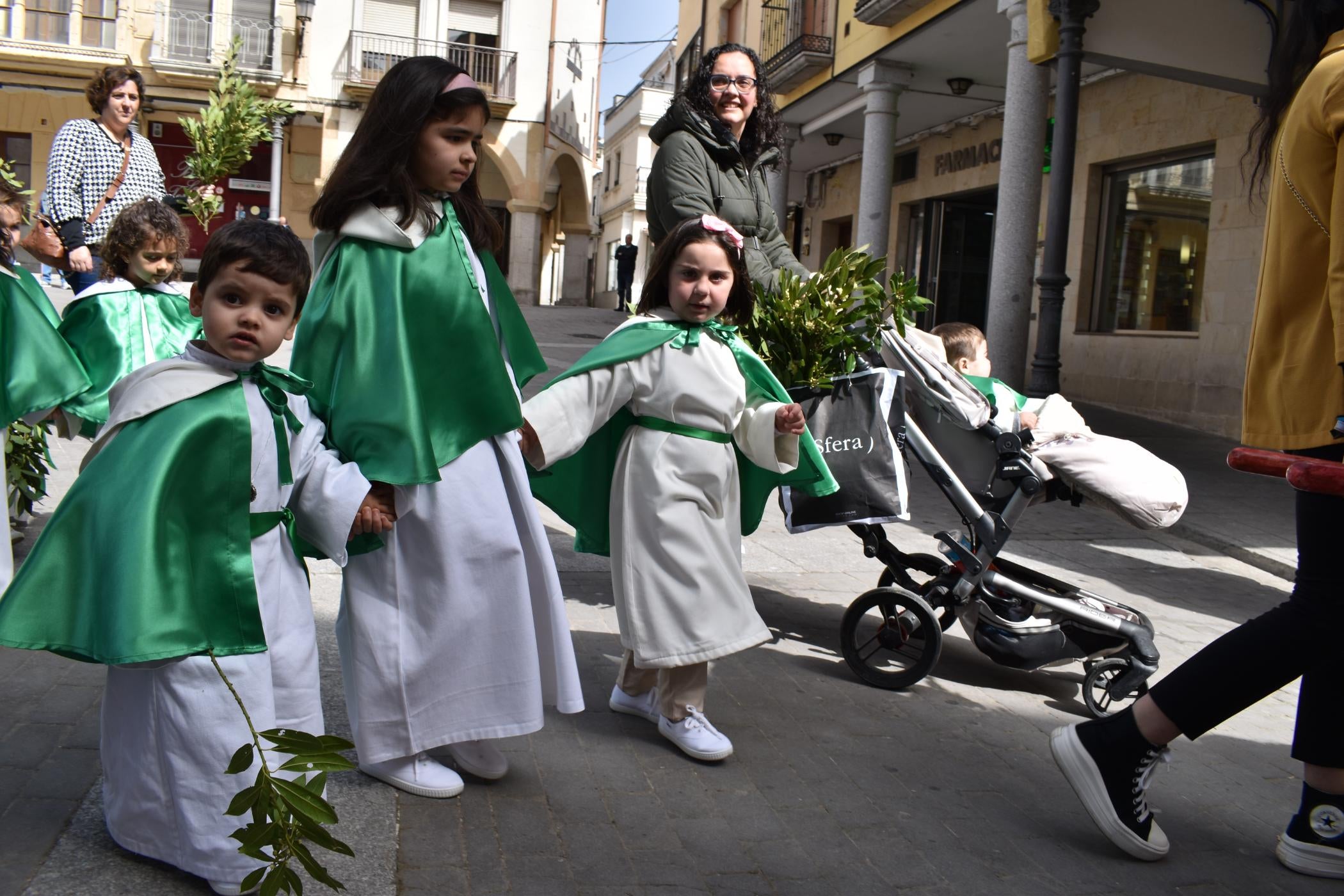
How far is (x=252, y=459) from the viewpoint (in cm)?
253

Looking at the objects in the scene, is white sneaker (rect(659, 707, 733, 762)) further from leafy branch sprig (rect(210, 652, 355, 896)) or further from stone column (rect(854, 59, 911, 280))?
stone column (rect(854, 59, 911, 280))

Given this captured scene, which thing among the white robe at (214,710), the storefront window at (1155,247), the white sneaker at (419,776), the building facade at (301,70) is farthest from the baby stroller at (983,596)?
the building facade at (301,70)

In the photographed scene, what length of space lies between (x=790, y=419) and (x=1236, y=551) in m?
4.97

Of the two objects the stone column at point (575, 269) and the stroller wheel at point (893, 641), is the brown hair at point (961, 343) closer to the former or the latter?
the stroller wheel at point (893, 641)

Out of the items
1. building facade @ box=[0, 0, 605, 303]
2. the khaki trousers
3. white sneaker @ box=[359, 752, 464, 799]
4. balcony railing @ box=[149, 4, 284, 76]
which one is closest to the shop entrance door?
building facade @ box=[0, 0, 605, 303]

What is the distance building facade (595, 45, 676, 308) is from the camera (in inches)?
1914

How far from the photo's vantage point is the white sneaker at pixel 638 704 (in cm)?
372

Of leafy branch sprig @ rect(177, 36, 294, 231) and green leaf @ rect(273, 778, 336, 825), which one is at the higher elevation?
leafy branch sprig @ rect(177, 36, 294, 231)

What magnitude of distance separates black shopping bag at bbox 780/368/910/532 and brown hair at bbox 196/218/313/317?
197 centimetres

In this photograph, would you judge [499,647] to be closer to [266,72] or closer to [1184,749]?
[1184,749]

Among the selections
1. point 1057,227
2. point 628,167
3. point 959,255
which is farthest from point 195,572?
point 628,167

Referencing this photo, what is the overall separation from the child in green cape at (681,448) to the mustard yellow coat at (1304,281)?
3.93ft

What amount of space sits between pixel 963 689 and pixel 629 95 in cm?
5136

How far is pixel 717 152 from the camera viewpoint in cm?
435
